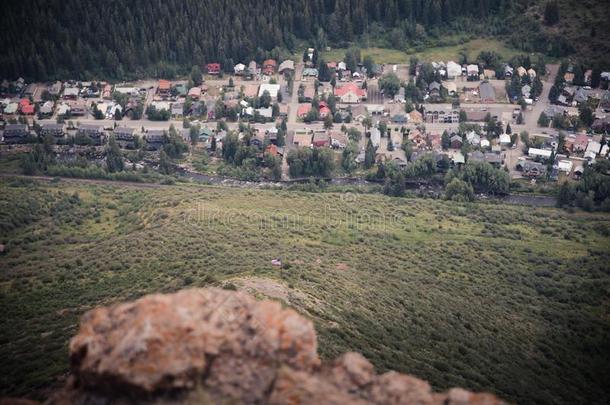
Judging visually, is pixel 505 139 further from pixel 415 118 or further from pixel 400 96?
pixel 400 96

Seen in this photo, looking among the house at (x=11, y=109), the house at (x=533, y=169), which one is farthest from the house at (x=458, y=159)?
the house at (x=11, y=109)

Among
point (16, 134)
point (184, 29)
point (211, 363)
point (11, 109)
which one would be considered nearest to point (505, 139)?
point (184, 29)

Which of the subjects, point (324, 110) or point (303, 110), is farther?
point (303, 110)

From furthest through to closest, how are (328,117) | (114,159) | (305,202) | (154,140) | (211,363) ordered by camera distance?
(328,117) → (154,140) → (114,159) → (305,202) → (211,363)

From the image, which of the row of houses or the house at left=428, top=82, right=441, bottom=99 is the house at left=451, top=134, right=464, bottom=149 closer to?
the house at left=428, top=82, right=441, bottom=99

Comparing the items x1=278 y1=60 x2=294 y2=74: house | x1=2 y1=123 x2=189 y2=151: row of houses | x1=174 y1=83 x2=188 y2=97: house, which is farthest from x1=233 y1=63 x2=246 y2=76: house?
x1=2 y1=123 x2=189 y2=151: row of houses
